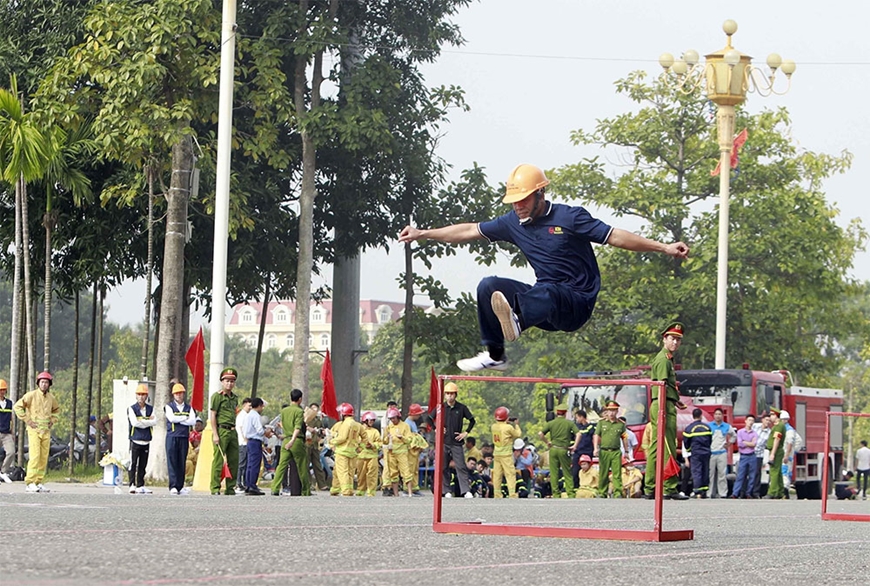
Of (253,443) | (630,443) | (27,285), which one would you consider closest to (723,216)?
(27,285)

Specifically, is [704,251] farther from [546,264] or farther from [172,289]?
[546,264]

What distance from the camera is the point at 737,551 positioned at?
37.8 ft

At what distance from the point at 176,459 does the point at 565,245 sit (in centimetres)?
1364

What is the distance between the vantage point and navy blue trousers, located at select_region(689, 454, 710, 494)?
28750 millimetres

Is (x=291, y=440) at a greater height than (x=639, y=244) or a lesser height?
lesser

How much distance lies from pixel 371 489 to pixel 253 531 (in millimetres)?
14707

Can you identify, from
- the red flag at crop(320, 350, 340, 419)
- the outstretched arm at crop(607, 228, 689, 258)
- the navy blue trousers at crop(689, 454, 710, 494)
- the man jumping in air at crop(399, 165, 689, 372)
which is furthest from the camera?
the red flag at crop(320, 350, 340, 419)

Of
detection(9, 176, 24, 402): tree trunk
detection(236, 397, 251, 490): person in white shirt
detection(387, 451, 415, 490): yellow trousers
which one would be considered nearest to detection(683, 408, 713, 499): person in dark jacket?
detection(387, 451, 415, 490): yellow trousers

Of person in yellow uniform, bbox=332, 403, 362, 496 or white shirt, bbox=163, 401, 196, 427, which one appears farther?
person in yellow uniform, bbox=332, 403, 362, 496

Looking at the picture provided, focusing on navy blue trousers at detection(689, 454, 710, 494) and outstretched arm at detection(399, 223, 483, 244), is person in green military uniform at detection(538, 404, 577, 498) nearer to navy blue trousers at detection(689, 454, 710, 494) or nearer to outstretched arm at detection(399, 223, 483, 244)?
outstretched arm at detection(399, 223, 483, 244)

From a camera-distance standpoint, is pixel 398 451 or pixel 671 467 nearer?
pixel 671 467

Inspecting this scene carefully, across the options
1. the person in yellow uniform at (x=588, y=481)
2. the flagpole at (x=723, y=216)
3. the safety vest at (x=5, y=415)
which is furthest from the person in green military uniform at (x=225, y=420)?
the flagpole at (x=723, y=216)

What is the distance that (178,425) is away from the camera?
23.6 meters

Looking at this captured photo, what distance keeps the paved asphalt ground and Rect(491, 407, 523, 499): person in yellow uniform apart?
5.97 ft
